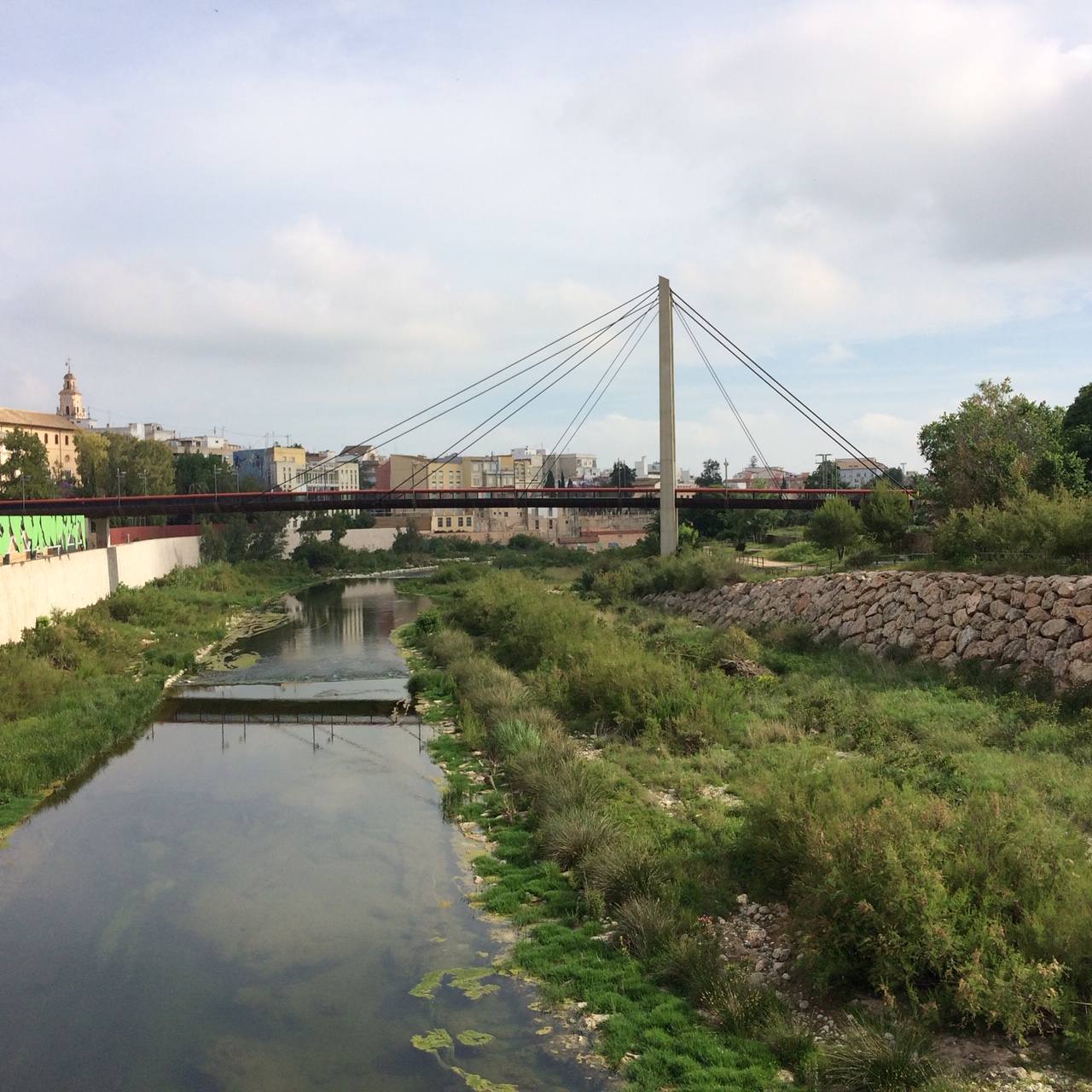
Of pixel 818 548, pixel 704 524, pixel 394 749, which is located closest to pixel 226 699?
pixel 394 749

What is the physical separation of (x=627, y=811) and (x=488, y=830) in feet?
6.58

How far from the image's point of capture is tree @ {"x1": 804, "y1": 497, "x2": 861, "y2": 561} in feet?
91.3

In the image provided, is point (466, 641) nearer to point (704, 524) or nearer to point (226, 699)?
point (226, 699)

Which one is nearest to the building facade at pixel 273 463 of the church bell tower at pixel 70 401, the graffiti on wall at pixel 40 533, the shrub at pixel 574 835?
the church bell tower at pixel 70 401

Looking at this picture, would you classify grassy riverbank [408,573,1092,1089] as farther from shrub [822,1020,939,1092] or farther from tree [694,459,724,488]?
tree [694,459,724,488]

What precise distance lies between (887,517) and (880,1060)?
21.1m

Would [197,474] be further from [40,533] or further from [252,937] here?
[252,937]

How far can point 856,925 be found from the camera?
733 cm

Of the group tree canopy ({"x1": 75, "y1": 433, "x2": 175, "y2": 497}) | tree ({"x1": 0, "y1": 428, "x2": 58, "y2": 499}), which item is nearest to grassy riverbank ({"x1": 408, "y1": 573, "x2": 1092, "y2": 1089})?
tree ({"x1": 0, "y1": 428, "x2": 58, "y2": 499})

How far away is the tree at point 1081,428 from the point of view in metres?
27.6

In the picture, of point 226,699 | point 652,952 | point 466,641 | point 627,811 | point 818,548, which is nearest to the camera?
point 652,952

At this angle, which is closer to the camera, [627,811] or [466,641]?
[627,811]

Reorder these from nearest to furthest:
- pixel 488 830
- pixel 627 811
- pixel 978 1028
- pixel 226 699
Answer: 1. pixel 978 1028
2. pixel 627 811
3. pixel 488 830
4. pixel 226 699

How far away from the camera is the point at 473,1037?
25.0 feet
